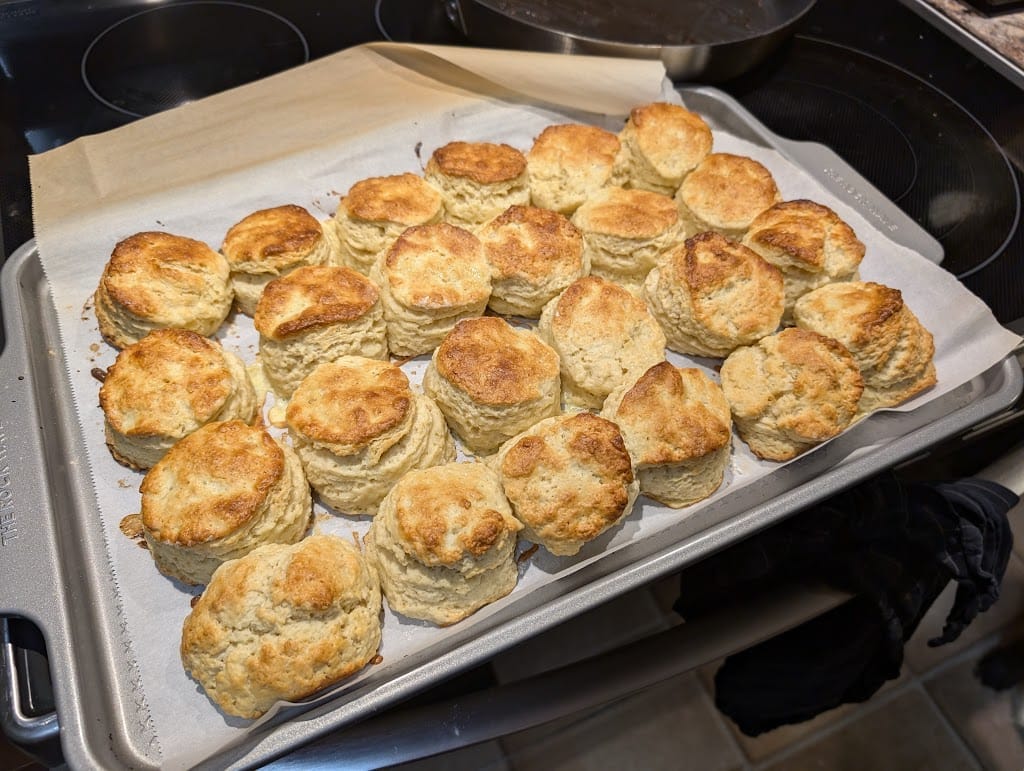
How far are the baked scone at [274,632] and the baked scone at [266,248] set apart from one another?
93 centimetres

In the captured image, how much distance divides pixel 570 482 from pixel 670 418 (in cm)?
34

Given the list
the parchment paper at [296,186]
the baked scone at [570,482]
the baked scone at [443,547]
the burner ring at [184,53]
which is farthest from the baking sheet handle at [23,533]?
the burner ring at [184,53]

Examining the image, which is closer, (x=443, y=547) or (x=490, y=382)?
(x=443, y=547)

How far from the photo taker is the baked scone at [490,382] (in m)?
2.04

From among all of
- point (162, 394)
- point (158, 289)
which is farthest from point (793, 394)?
point (158, 289)

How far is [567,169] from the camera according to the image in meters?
2.66

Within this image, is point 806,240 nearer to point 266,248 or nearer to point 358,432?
point 358,432

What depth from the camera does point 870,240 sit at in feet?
8.63

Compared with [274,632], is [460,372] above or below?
above

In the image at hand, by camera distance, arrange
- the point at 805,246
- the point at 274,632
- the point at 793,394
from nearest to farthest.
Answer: the point at 274,632 → the point at 793,394 → the point at 805,246

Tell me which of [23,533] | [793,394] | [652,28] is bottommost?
[23,533]

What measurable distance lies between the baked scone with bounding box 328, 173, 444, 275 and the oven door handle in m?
1.38

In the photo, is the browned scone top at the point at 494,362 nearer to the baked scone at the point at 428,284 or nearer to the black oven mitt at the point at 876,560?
the baked scone at the point at 428,284

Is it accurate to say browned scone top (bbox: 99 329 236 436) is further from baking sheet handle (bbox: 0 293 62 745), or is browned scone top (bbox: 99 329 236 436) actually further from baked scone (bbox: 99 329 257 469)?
baking sheet handle (bbox: 0 293 62 745)
